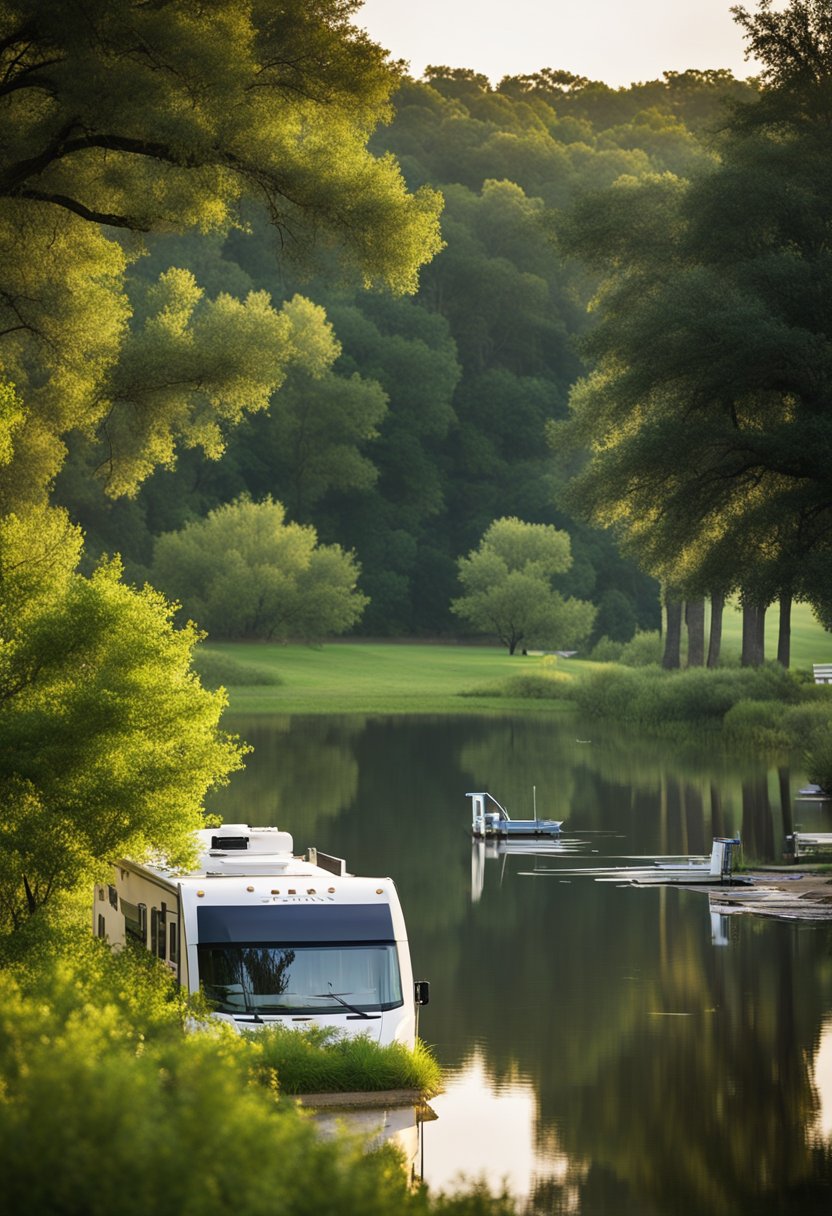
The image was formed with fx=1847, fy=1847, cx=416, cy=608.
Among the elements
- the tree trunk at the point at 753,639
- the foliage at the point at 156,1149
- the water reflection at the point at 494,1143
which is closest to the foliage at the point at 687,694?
the tree trunk at the point at 753,639

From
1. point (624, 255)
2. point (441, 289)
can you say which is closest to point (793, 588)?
point (624, 255)

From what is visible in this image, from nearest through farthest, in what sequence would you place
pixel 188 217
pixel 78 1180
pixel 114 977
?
pixel 78 1180, pixel 114 977, pixel 188 217

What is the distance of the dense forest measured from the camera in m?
115

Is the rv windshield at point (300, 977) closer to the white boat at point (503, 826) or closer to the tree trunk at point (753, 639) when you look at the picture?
the white boat at point (503, 826)

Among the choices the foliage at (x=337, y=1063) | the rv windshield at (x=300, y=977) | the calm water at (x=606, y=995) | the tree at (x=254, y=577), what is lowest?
the calm water at (x=606, y=995)

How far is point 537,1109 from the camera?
1705 cm

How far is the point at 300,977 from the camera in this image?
1664cm

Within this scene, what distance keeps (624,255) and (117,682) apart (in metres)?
39.7

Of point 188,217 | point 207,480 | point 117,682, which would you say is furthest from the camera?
point 207,480

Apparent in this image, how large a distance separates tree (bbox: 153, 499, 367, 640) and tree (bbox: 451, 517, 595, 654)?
988 centimetres

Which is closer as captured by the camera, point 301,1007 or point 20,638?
point 301,1007

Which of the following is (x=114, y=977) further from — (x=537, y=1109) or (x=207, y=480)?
(x=207, y=480)

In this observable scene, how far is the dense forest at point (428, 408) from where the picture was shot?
378ft

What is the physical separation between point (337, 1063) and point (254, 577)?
78.2 meters
